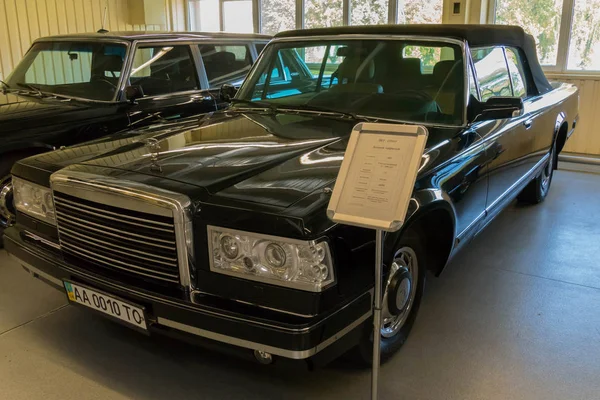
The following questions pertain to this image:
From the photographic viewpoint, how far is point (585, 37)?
7055 millimetres

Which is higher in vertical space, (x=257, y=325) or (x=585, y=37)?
(x=585, y=37)

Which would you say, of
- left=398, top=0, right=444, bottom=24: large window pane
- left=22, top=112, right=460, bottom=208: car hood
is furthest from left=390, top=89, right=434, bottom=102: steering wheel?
left=398, top=0, right=444, bottom=24: large window pane

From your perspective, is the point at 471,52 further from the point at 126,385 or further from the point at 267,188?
the point at 126,385

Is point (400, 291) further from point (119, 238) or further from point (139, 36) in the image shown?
point (139, 36)

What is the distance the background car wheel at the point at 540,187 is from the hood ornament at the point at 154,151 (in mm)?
3656

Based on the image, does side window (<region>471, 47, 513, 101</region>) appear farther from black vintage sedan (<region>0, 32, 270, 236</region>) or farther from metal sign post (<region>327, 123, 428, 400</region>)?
black vintage sedan (<region>0, 32, 270, 236</region>)

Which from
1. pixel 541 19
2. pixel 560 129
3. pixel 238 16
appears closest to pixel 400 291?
pixel 560 129

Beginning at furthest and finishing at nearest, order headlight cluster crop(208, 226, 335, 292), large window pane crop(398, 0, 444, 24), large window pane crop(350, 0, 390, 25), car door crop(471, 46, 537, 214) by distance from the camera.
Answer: large window pane crop(350, 0, 390, 25) < large window pane crop(398, 0, 444, 24) < car door crop(471, 46, 537, 214) < headlight cluster crop(208, 226, 335, 292)

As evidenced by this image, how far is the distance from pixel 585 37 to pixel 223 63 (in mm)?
4864

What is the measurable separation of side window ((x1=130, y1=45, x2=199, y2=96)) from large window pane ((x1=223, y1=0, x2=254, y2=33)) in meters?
5.30

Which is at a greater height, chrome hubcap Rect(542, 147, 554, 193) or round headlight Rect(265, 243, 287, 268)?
round headlight Rect(265, 243, 287, 268)

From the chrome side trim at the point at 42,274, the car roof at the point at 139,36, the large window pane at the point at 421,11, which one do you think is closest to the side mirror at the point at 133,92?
the car roof at the point at 139,36

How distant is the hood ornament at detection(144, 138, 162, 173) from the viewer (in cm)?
241

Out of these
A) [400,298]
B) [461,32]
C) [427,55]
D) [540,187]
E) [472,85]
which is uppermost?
[461,32]
